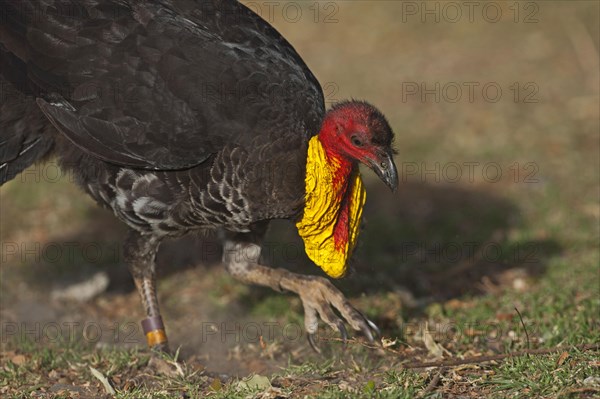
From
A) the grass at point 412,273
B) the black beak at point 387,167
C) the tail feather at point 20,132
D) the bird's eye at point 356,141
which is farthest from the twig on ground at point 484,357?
the tail feather at point 20,132

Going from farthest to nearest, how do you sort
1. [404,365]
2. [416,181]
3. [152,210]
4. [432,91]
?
[432,91]
[416,181]
[152,210]
[404,365]

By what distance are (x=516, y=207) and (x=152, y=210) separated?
4.12 metres

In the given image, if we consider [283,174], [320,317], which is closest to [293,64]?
[283,174]

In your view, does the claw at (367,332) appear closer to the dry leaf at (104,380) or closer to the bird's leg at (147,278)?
the bird's leg at (147,278)

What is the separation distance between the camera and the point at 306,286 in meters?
5.67

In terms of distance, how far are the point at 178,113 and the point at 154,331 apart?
155cm

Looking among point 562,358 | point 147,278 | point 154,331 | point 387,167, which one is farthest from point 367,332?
point 147,278

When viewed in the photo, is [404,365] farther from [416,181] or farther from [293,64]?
[416,181]

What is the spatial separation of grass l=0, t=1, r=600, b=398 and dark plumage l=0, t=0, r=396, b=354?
52 centimetres

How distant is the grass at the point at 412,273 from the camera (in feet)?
16.7

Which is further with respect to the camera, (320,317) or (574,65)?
(574,65)

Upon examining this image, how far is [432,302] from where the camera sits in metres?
6.69

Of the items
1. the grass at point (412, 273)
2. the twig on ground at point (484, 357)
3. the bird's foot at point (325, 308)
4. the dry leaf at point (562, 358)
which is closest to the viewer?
the dry leaf at point (562, 358)

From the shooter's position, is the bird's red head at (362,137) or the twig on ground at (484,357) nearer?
the twig on ground at (484,357)
